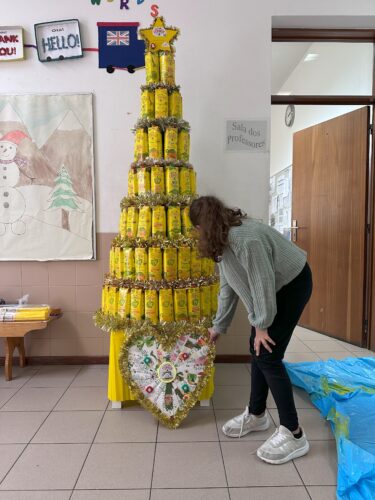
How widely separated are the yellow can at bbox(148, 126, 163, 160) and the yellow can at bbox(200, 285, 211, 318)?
2.87 feet

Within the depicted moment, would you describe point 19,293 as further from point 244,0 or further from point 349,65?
point 349,65

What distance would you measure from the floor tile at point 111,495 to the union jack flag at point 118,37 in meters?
2.98

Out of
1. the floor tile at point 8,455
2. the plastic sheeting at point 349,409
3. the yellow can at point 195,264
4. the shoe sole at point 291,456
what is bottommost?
the floor tile at point 8,455

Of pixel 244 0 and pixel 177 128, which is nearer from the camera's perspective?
pixel 177 128

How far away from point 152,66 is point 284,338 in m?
1.87

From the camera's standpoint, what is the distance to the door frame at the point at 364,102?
10.5 feet

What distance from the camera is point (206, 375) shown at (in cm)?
218

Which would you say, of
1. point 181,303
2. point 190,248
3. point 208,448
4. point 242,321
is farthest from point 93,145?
point 208,448

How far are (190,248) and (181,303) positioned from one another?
34cm

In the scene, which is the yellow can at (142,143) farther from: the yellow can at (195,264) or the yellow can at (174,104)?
the yellow can at (195,264)

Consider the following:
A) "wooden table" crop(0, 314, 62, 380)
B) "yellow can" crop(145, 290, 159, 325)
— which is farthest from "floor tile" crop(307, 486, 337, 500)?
"wooden table" crop(0, 314, 62, 380)

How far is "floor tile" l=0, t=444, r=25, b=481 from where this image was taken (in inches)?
69.6

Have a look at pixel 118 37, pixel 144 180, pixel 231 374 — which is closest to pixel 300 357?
pixel 231 374

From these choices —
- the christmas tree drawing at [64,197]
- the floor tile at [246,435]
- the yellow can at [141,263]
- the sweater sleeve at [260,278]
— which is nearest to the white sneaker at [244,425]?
the floor tile at [246,435]
